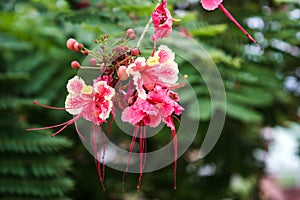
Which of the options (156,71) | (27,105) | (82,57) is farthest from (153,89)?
(27,105)

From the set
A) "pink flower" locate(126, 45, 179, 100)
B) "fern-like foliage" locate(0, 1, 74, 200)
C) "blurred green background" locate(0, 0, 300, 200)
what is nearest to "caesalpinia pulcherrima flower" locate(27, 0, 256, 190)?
"pink flower" locate(126, 45, 179, 100)

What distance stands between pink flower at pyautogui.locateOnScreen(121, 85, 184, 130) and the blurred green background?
Result: 48 centimetres

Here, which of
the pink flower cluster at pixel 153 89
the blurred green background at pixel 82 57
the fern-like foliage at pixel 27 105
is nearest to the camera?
the pink flower cluster at pixel 153 89

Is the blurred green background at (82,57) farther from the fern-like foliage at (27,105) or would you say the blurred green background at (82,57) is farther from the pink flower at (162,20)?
the pink flower at (162,20)

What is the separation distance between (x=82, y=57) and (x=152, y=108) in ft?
3.11

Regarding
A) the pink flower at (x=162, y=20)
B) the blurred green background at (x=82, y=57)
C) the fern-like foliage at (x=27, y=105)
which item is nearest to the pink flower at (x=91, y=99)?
the pink flower at (x=162, y=20)

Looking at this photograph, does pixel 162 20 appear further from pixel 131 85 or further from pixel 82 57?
pixel 82 57

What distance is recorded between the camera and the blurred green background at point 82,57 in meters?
1.40

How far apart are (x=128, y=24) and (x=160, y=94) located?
510 millimetres

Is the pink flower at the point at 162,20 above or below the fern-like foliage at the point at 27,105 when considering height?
above

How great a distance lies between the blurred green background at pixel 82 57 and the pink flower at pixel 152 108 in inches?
18.9

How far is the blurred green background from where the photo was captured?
140cm

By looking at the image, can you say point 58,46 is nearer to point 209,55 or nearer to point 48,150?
point 48,150

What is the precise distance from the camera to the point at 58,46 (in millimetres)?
1914
